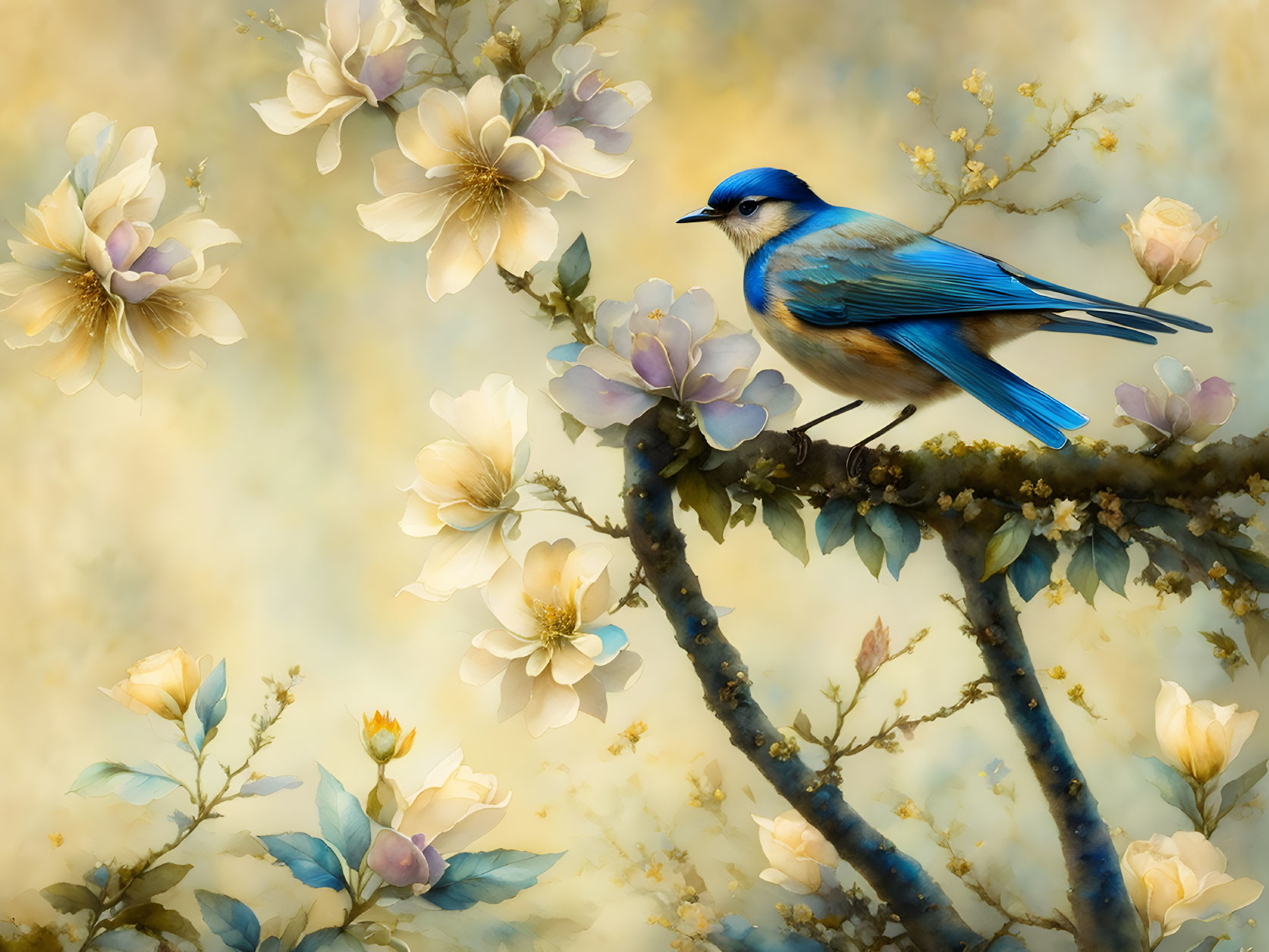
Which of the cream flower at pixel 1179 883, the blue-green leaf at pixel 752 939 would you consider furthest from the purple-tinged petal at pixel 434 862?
the cream flower at pixel 1179 883

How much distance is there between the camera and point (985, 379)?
732 mm

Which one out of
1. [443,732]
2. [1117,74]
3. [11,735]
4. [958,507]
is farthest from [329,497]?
[1117,74]

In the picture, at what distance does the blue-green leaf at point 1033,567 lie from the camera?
0.78m

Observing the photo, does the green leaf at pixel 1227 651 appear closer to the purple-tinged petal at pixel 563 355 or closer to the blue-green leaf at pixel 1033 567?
the blue-green leaf at pixel 1033 567

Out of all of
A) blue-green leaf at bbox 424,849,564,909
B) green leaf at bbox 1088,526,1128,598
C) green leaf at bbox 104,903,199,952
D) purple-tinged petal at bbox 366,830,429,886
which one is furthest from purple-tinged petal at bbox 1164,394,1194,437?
green leaf at bbox 104,903,199,952

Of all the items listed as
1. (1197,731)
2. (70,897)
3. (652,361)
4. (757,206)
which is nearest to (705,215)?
(757,206)

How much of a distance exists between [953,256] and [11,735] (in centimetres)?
94

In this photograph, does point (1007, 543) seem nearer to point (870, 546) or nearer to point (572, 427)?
point (870, 546)

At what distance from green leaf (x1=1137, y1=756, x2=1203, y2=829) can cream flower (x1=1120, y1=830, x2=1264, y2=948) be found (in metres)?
0.02

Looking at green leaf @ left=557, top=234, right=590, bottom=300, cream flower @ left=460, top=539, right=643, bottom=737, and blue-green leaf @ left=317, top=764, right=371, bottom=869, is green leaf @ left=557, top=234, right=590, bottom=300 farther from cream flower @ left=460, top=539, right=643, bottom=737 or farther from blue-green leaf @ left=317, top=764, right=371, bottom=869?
blue-green leaf @ left=317, top=764, right=371, bottom=869

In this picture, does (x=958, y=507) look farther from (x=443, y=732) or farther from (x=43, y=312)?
(x=43, y=312)

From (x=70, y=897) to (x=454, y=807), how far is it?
1.22 ft

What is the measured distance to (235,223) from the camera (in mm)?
851

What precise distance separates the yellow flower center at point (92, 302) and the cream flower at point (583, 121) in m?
0.41
